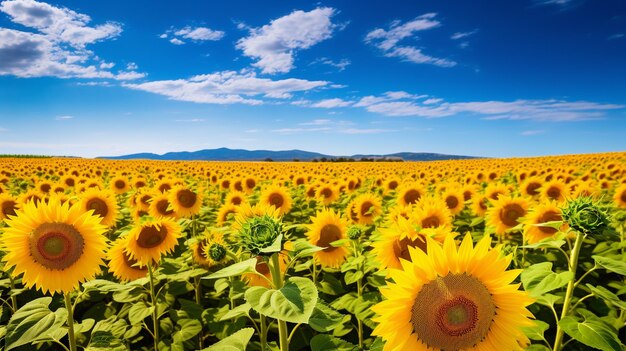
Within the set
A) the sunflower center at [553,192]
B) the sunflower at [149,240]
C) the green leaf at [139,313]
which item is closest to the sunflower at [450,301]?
the green leaf at [139,313]

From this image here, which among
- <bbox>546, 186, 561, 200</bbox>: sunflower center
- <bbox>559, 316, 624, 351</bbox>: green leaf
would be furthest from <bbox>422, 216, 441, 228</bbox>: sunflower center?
<bbox>546, 186, 561, 200</bbox>: sunflower center

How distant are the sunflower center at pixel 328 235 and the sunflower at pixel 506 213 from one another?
8.85ft

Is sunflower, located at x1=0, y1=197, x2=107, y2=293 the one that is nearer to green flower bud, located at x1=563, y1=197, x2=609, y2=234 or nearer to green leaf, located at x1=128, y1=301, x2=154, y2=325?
green leaf, located at x1=128, y1=301, x2=154, y2=325

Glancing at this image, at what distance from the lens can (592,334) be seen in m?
2.21

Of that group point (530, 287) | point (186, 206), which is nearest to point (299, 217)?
point (186, 206)

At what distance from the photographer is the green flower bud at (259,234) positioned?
194 cm

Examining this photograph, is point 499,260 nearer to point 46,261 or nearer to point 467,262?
point 467,262

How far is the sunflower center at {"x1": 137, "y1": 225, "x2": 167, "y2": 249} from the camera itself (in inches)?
174

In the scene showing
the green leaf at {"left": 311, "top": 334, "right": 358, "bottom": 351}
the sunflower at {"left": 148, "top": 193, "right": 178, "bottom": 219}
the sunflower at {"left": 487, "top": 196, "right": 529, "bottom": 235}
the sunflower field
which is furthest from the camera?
the sunflower at {"left": 148, "top": 193, "right": 178, "bottom": 219}

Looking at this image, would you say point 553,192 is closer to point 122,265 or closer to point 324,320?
point 324,320

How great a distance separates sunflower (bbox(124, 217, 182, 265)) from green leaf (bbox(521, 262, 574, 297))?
12.5ft

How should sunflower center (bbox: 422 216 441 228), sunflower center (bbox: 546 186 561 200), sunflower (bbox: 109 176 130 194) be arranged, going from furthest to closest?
sunflower (bbox: 109 176 130 194)
sunflower center (bbox: 546 186 561 200)
sunflower center (bbox: 422 216 441 228)

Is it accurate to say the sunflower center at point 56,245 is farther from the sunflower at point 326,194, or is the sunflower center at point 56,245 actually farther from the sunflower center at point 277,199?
the sunflower at point 326,194

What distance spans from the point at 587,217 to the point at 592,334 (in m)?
0.76
